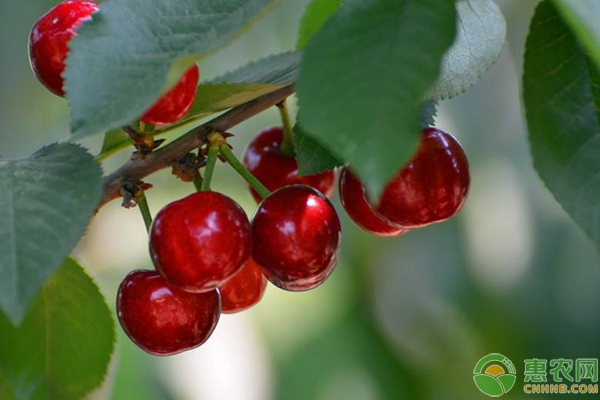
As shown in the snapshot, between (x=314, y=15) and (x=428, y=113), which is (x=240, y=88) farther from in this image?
(x=428, y=113)

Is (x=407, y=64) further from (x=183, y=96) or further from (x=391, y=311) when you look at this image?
(x=391, y=311)

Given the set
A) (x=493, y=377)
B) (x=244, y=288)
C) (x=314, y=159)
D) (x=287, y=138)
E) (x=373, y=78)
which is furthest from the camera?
(x=493, y=377)

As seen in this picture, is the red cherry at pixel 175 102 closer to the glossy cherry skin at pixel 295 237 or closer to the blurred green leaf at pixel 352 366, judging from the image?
the glossy cherry skin at pixel 295 237

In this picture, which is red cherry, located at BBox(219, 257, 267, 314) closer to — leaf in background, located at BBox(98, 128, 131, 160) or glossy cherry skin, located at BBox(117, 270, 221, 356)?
glossy cherry skin, located at BBox(117, 270, 221, 356)

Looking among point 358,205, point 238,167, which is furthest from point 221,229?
point 358,205

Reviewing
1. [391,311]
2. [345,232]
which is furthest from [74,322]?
[391,311]

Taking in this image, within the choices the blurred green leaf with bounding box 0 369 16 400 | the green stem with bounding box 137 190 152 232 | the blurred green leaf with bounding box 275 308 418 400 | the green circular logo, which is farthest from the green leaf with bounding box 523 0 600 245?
the blurred green leaf with bounding box 275 308 418 400
